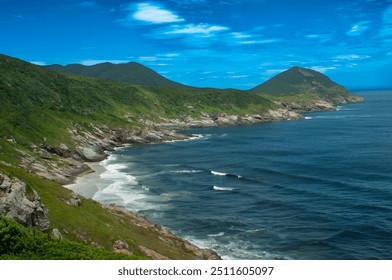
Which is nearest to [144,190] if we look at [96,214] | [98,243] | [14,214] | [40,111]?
[96,214]

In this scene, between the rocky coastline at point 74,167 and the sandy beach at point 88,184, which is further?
the sandy beach at point 88,184

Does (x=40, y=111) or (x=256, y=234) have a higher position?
(x=40, y=111)

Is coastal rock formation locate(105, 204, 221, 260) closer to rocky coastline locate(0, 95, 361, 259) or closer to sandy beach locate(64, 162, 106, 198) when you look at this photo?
rocky coastline locate(0, 95, 361, 259)

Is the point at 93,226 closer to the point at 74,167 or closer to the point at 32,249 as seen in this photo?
the point at 32,249

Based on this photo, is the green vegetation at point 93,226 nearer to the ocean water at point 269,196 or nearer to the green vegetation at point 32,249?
the ocean water at point 269,196

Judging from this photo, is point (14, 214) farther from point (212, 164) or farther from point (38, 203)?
point (212, 164)

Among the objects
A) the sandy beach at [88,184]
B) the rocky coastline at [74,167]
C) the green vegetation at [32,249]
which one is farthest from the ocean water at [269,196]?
the green vegetation at [32,249]

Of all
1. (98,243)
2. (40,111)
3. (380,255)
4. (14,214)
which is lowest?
(380,255)
